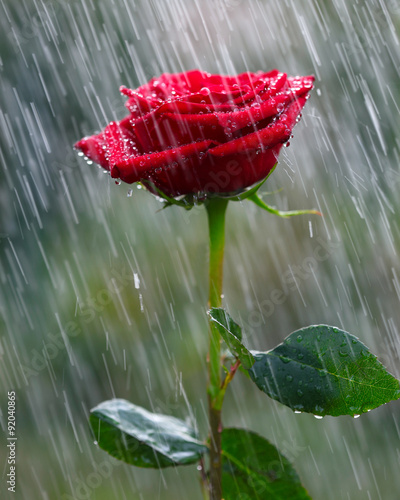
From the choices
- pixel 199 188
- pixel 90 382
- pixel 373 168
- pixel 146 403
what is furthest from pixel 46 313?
pixel 199 188

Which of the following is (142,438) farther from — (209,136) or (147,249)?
(147,249)

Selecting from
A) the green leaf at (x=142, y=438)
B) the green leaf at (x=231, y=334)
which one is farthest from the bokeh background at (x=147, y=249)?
the green leaf at (x=231, y=334)

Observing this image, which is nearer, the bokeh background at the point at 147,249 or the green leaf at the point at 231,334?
the green leaf at the point at 231,334

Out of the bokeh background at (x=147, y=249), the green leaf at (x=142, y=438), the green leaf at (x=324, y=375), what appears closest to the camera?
the green leaf at (x=324, y=375)

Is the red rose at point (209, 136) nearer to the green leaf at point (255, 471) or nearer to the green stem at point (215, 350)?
the green stem at point (215, 350)

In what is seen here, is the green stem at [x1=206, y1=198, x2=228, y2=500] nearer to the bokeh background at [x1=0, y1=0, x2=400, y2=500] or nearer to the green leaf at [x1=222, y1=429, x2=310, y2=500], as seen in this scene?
the green leaf at [x1=222, y1=429, x2=310, y2=500]

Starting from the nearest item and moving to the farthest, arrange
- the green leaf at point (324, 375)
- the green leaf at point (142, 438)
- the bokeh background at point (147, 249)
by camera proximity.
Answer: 1. the green leaf at point (324, 375)
2. the green leaf at point (142, 438)
3. the bokeh background at point (147, 249)

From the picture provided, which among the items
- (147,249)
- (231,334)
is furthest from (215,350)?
(147,249)
